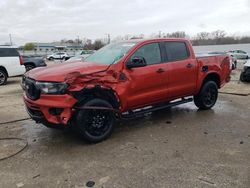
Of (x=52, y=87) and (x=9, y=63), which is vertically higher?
(x=52, y=87)

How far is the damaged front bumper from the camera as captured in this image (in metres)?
4.02

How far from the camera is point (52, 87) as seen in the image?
4.05 metres

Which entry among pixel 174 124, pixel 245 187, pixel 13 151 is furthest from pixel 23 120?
pixel 245 187

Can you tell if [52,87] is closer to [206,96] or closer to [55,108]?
[55,108]

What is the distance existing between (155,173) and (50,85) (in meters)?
2.07

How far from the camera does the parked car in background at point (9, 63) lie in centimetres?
1185

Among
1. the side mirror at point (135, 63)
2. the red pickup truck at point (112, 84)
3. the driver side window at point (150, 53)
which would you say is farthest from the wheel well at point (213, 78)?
the side mirror at point (135, 63)

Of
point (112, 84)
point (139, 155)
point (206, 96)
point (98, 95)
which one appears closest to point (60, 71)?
point (98, 95)

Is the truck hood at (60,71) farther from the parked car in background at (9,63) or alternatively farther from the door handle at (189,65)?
the parked car in background at (9,63)

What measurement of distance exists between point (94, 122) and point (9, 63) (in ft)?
30.0

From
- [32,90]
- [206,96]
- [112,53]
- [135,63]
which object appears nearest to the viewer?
[32,90]

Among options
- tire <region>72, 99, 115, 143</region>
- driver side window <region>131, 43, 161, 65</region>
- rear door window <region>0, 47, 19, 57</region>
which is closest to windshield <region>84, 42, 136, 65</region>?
driver side window <region>131, 43, 161, 65</region>

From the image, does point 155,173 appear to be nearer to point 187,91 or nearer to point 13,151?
point 13,151

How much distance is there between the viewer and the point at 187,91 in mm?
5965
